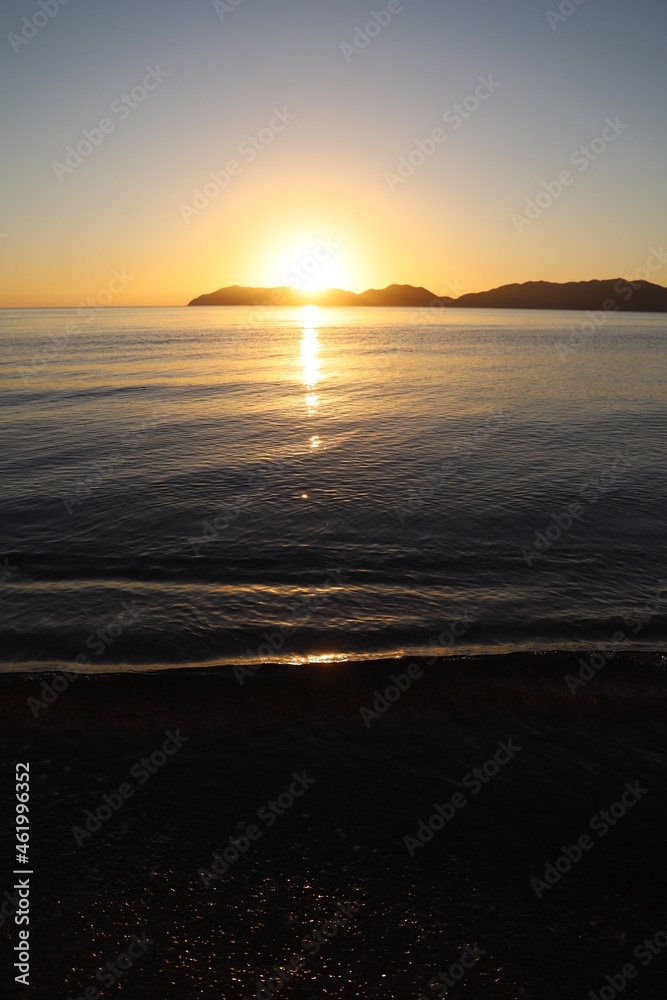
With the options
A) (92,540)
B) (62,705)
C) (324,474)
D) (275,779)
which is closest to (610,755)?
(275,779)

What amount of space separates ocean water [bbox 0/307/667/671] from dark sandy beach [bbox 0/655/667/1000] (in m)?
2.04

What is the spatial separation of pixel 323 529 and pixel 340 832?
14.8 meters

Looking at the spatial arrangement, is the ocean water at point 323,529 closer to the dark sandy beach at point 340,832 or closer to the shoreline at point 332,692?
the shoreline at point 332,692

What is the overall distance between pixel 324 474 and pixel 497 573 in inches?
543

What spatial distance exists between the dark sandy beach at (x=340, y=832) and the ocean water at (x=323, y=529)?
6.69ft

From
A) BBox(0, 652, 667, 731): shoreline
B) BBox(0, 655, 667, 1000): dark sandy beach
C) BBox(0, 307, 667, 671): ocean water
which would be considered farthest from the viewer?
BBox(0, 307, 667, 671): ocean water

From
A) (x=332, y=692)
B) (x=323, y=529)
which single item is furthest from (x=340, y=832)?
(x=323, y=529)

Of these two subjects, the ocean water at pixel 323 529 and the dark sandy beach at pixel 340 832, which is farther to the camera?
the ocean water at pixel 323 529

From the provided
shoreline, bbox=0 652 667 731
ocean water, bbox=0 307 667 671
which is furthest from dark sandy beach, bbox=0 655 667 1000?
ocean water, bbox=0 307 667 671

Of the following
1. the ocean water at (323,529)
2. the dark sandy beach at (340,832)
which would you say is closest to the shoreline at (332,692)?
the dark sandy beach at (340,832)

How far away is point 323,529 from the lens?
77.1ft

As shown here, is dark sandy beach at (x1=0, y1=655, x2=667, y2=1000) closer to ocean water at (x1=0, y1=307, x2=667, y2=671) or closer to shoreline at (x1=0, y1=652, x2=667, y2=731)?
shoreline at (x1=0, y1=652, x2=667, y2=731)

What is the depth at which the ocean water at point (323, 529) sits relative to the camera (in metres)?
15.7

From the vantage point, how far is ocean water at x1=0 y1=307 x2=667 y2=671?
51.6 feet
